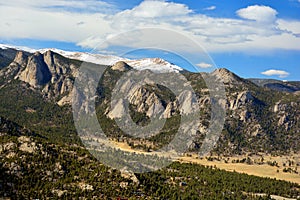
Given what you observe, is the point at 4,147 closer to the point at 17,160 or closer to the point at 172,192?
the point at 17,160

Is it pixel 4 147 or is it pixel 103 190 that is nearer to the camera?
pixel 103 190

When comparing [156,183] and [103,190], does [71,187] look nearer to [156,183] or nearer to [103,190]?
[103,190]

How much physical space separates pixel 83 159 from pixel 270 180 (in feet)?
281

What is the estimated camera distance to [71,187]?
4237 inches

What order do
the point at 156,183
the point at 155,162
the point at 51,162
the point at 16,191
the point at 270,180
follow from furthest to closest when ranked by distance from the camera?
1. the point at 270,180
2. the point at 155,162
3. the point at 156,183
4. the point at 51,162
5. the point at 16,191

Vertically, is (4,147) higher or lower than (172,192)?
higher

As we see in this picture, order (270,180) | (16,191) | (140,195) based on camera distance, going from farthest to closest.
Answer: (270,180), (140,195), (16,191)

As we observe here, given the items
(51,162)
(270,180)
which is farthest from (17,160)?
(270,180)

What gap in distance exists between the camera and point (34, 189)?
104 meters

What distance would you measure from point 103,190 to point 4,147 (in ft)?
122

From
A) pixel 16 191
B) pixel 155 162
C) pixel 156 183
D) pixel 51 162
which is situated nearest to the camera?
pixel 16 191

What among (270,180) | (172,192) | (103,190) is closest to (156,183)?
(172,192)

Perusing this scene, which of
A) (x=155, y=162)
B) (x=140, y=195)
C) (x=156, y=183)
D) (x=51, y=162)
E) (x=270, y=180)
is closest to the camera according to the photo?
(x=140, y=195)

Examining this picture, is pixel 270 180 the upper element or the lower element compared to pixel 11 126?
lower
